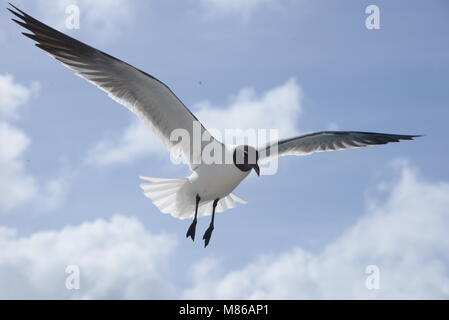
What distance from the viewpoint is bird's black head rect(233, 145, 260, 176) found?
7.09m

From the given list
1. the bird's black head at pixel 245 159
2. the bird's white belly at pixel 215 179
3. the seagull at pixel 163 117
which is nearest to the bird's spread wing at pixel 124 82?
the seagull at pixel 163 117

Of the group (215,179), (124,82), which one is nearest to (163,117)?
(124,82)

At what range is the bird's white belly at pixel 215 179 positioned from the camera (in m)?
7.13

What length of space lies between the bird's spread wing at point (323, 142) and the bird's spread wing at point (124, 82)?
1.05m

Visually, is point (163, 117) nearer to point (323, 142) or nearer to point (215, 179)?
point (215, 179)

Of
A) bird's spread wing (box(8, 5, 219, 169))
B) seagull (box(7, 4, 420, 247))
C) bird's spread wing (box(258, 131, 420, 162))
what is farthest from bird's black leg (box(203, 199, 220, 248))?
bird's spread wing (box(258, 131, 420, 162))

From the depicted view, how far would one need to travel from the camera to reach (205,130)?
7184 millimetres

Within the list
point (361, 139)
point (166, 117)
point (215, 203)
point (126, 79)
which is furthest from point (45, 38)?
point (361, 139)

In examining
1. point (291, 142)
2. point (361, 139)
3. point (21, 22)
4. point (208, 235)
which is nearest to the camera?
point (21, 22)

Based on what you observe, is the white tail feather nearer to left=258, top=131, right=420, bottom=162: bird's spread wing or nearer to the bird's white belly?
the bird's white belly

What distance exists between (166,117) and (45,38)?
1.54 meters

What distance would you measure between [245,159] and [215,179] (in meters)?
0.39

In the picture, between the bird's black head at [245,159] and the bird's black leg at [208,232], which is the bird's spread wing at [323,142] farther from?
the bird's black leg at [208,232]

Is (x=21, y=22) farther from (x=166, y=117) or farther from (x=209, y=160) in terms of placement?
(x=209, y=160)
